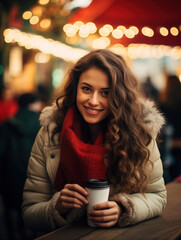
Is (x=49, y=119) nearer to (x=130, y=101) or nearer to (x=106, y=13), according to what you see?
(x=130, y=101)

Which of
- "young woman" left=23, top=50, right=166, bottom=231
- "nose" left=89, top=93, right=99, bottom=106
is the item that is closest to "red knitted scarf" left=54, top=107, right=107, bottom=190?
"young woman" left=23, top=50, right=166, bottom=231

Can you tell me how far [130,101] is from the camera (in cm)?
217

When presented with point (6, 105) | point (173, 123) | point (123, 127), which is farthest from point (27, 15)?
point (123, 127)

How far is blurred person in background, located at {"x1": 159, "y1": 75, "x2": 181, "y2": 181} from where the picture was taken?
18.9 feet

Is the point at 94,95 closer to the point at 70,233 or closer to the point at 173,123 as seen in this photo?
the point at 70,233

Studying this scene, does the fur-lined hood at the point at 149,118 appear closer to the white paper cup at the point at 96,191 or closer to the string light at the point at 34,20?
the white paper cup at the point at 96,191

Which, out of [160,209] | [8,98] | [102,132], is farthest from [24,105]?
[8,98]

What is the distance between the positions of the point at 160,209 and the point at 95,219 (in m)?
0.50

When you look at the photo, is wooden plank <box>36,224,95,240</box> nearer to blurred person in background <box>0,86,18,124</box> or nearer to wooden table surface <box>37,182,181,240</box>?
wooden table surface <box>37,182,181,240</box>

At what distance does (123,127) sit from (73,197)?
0.62 meters

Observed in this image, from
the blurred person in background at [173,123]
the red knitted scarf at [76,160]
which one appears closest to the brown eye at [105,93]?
the red knitted scarf at [76,160]

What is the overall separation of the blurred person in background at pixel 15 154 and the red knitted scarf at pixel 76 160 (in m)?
2.00

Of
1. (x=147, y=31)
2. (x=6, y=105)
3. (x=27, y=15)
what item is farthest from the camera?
(x=6, y=105)

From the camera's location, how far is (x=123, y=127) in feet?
6.91
